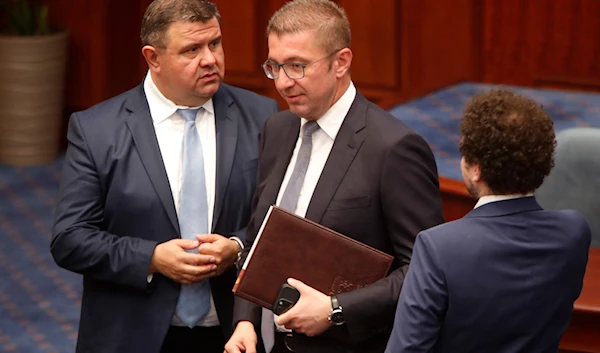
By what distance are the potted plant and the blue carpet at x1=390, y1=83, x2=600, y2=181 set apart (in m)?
2.22

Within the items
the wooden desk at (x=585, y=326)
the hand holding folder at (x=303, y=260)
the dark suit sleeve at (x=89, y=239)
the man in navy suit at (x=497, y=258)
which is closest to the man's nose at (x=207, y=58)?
the dark suit sleeve at (x=89, y=239)

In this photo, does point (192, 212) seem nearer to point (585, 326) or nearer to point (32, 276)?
point (585, 326)

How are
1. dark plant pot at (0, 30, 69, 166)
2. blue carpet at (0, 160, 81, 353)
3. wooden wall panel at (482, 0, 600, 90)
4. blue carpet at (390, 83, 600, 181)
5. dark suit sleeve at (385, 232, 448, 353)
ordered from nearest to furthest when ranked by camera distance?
dark suit sleeve at (385, 232, 448, 353), blue carpet at (0, 160, 81, 353), blue carpet at (390, 83, 600, 181), wooden wall panel at (482, 0, 600, 90), dark plant pot at (0, 30, 69, 166)

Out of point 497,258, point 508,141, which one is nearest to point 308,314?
point 497,258

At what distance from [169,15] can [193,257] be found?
688 mm

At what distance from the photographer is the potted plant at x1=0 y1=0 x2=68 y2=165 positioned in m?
6.43

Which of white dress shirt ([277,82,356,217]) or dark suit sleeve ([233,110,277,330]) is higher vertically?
white dress shirt ([277,82,356,217])

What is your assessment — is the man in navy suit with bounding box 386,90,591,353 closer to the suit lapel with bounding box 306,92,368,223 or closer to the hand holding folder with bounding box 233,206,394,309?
the hand holding folder with bounding box 233,206,394,309

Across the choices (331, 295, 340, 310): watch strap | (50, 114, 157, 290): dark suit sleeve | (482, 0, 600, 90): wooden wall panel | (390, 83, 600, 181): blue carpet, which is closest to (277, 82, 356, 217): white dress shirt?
(331, 295, 340, 310): watch strap

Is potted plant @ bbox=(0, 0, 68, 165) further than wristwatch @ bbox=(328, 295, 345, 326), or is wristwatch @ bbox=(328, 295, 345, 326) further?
potted plant @ bbox=(0, 0, 68, 165)

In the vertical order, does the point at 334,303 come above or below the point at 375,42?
above

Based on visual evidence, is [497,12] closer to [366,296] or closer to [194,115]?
[194,115]

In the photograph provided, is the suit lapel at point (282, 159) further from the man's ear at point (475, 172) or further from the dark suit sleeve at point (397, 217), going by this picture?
the man's ear at point (475, 172)

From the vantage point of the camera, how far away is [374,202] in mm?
2648
